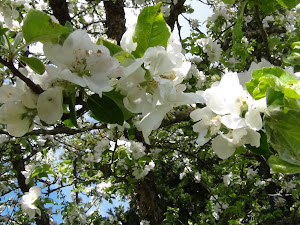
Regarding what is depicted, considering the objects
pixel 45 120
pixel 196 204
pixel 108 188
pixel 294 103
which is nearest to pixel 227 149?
pixel 294 103

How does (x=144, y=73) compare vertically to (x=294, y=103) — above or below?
above

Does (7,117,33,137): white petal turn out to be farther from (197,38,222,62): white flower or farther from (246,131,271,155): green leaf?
(197,38,222,62): white flower

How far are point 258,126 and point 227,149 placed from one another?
14 centimetres

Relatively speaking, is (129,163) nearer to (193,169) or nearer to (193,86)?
(193,86)

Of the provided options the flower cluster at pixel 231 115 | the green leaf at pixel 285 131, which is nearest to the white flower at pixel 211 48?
the flower cluster at pixel 231 115

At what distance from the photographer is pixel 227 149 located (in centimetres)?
78

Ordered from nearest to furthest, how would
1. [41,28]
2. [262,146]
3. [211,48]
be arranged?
[41,28]
[262,146]
[211,48]

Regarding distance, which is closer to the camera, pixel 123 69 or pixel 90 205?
pixel 123 69

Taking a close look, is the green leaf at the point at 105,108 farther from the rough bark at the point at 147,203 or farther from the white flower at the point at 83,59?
the rough bark at the point at 147,203

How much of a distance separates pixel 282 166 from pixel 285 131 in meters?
0.10

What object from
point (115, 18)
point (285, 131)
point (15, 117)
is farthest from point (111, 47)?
point (115, 18)

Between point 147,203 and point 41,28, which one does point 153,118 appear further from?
point 147,203

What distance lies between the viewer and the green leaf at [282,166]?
0.56 meters

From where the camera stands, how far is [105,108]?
712mm
